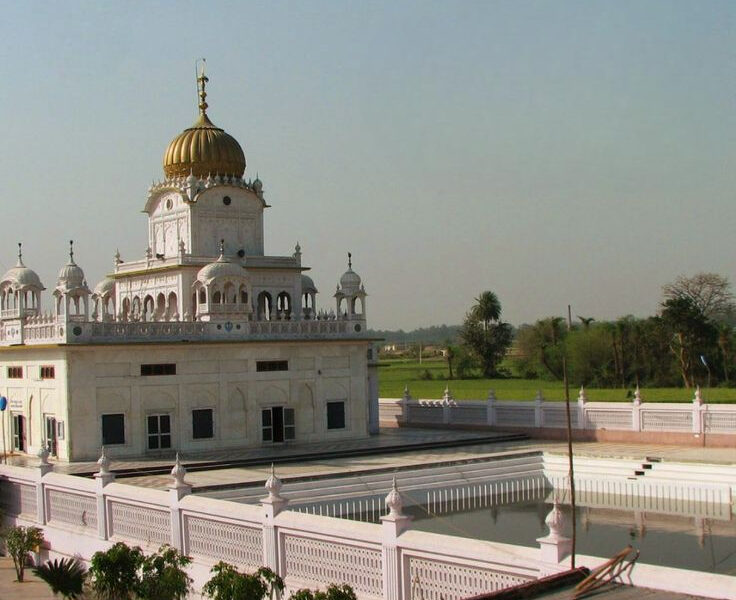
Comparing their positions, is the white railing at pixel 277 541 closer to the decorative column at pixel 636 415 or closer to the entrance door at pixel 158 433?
the entrance door at pixel 158 433

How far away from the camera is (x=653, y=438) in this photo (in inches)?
1059

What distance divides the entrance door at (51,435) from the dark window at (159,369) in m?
2.37

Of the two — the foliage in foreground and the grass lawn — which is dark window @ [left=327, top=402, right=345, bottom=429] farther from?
the grass lawn

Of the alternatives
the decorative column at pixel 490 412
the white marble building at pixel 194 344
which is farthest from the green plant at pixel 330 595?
the decorative column at pixel 490 412

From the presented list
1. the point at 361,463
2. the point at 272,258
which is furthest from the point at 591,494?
the point at 272,258

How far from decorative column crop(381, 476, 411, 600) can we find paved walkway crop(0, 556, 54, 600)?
6611 millimetres

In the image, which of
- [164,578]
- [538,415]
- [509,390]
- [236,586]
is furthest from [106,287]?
[509,390]

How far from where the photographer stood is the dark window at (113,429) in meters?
25.4

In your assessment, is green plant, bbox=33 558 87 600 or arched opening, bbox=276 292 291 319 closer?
green plant, bbox=33 558 87 600

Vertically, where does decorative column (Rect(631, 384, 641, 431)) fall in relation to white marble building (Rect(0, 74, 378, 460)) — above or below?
below

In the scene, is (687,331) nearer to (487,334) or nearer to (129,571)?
(487,334)

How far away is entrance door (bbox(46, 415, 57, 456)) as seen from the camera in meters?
25.7

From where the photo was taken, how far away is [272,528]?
46.4 feet

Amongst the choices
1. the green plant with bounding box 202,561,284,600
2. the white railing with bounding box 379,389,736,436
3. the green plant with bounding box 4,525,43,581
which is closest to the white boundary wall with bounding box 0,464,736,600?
the green plant with bounding box 4,525,43,581
